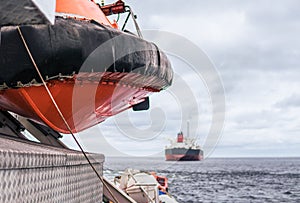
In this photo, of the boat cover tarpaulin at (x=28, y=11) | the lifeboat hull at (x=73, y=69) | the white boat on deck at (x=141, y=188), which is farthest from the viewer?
the white boat on deck at (x=141, y=188)

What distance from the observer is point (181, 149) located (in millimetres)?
97625

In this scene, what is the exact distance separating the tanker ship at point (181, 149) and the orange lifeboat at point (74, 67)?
90767mm

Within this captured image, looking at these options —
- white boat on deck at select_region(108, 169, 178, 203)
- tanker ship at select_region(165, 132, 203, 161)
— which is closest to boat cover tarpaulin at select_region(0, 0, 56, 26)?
white boat on deck at select_region(108, 169, 178, 203)

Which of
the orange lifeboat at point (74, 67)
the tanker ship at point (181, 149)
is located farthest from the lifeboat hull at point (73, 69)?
the tanker ship at point (181, 149)

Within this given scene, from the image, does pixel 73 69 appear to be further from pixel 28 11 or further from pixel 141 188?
pixel 141 188

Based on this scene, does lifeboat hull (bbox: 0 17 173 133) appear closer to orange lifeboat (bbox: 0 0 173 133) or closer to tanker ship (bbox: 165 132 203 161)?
orange lifeboat (bbox: 0 0 173 133)

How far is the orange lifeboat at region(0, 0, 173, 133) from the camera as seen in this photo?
4332mm

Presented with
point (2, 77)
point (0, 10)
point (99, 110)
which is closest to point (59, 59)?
point (2, 77)

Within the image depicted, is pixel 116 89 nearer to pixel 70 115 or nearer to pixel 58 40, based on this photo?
pixel 70 115

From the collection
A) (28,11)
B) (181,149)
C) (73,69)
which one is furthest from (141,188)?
(181,149)

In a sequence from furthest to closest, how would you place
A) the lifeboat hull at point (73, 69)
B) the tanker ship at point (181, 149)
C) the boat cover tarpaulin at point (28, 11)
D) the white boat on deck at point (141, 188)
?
the tanker ship at point (181, 149) → the white boat on deck at point (141, 188) → the lifeboat hull at point (73, 69) → the boat cover tarpaulin at point (28, 11)

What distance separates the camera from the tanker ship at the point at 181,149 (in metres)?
96.1

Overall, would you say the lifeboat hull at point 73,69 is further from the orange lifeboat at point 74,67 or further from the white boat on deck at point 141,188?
the white boat on deck at point 141,188

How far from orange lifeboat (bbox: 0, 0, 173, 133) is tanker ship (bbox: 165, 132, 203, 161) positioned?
9077cm
